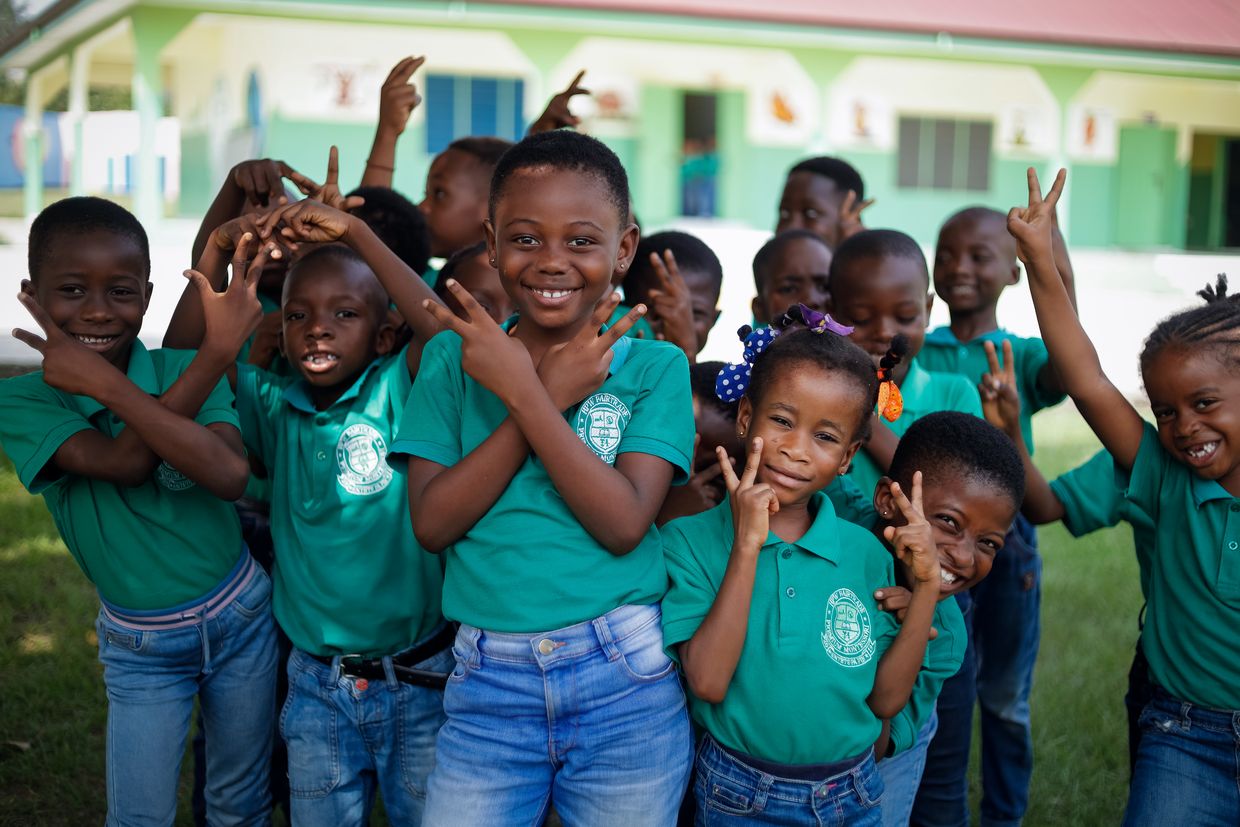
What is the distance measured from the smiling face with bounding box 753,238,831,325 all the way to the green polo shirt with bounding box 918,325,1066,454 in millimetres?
370

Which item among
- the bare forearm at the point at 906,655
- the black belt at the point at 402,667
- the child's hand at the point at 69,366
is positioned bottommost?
the black belt at the point at 402,667

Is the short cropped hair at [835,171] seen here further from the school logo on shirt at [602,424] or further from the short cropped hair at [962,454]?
the school logo on shirt at [602,424]

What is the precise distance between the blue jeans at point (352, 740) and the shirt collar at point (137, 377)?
68 centimetres

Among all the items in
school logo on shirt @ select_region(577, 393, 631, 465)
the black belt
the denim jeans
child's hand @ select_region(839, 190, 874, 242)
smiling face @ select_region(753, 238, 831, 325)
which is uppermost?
child's hand @ select_region(839, 190, 874, 242)

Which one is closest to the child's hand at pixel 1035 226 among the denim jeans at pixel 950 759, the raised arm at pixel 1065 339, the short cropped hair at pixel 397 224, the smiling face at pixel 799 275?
the raised arm at pixel 1065 339

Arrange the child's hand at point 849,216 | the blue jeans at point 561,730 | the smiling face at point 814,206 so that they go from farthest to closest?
the smiling face at point 814,206
the child's hand at point 849,216
the blue jeans at point 561,730

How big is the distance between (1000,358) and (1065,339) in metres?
0.96

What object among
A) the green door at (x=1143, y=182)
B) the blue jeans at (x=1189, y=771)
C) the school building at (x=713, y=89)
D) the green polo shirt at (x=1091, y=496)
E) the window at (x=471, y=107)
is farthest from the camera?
the green door at (x=1143, y=182)

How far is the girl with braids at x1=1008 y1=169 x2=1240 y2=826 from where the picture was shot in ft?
7.36

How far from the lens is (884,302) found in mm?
2893

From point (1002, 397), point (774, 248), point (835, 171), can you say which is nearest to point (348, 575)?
point (1002, 397)

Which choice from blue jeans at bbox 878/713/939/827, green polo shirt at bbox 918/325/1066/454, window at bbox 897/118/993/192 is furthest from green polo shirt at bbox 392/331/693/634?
window at bbox 897/118/993/192

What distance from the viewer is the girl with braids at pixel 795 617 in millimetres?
2041

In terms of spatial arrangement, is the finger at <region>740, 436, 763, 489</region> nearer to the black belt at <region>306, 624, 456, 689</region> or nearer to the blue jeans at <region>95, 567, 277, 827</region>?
the black belt at <region>306, 624, 456, 689</region>
